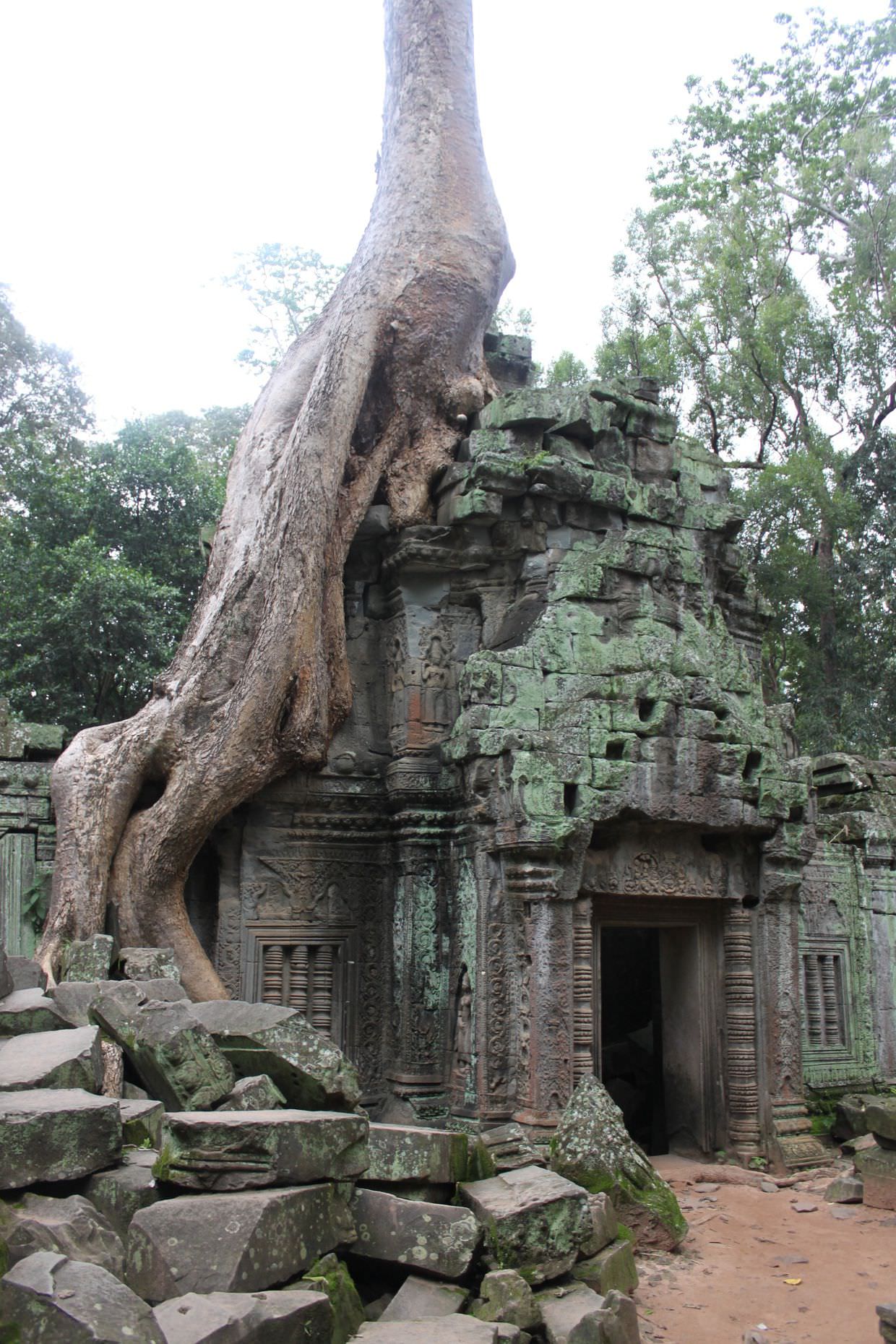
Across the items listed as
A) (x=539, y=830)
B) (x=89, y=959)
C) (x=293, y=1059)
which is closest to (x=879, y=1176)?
(x=539, y=830)

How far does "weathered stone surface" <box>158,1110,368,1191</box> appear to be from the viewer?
14.2 ft

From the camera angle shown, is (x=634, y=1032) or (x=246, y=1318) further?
(x=634, y=1032)

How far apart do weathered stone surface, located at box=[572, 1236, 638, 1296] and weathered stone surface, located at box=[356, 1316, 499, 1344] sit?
3.20 ft

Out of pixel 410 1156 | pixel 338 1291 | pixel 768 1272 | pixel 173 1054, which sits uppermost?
pixel 173 1054

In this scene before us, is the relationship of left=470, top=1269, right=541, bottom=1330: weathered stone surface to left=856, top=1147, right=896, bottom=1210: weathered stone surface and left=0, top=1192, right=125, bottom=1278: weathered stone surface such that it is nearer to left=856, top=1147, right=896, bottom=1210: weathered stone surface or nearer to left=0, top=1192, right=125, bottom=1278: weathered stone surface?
left=0, top=1192, right=125, bottom=1278: weathered stone surface

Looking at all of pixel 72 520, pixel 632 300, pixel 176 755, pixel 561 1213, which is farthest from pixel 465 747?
pixel 632 300

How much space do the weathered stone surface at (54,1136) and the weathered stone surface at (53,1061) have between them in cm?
9

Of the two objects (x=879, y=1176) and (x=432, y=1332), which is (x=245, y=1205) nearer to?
(x=432, y=1332)

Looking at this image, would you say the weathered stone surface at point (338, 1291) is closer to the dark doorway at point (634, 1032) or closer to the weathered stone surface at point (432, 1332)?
the weathered stone surface at point (432, 1332)

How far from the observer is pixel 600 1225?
17.8 feet

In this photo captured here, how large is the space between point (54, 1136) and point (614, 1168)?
3341 millimetres

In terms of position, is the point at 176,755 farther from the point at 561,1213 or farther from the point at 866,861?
the point at 866,861

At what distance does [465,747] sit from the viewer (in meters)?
8.07

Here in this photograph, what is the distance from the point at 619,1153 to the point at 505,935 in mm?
1706
